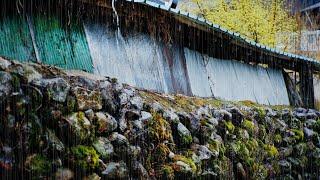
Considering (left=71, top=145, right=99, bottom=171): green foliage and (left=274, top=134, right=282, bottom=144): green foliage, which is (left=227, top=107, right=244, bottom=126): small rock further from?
(left=71, top=145, right=99, bottom=171): green foliage

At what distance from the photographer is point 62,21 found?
20.3 feet

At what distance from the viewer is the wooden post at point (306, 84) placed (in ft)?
49.1

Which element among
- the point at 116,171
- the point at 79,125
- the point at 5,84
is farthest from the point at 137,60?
the point at 5,84

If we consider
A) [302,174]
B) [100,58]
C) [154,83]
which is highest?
[100,58]

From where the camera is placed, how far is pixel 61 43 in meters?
6.09

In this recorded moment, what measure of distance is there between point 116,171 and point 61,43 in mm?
2320

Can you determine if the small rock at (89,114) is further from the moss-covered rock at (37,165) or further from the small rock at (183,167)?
the small rock at (183,167)

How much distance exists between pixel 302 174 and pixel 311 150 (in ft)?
2.94

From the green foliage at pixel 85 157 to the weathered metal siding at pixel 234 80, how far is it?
4.63 meters

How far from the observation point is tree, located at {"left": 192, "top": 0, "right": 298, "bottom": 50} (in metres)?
22.3

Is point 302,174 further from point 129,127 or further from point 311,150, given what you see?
point 129,127

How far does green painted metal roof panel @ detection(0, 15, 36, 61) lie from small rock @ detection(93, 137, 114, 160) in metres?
1.67

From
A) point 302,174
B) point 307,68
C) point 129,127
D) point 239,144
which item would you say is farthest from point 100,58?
point 307,68

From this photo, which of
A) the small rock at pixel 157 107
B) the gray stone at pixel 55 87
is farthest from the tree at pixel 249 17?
the gray stone at pixel 55 87
